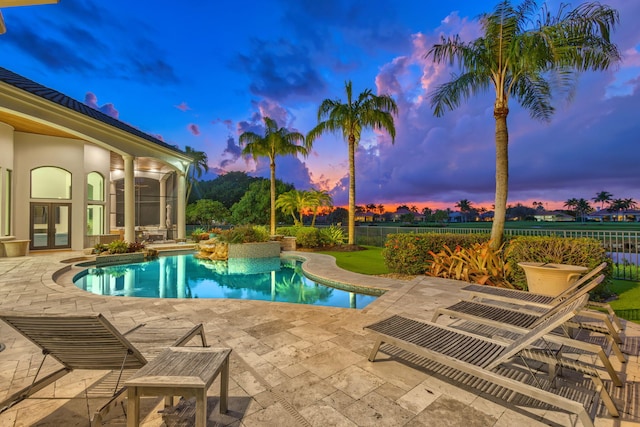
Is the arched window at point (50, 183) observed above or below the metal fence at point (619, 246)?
→ above

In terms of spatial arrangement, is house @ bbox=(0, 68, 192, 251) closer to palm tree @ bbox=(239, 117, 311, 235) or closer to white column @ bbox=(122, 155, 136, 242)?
white column @ bbox=(122, 155, 136, 242)

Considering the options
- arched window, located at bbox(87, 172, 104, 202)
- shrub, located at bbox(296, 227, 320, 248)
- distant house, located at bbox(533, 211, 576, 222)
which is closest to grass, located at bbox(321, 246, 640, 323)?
shrub, located at bbox(296, 227, 320, 248)

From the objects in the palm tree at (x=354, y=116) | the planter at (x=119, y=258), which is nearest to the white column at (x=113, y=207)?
the planter at (x=119, y=258)

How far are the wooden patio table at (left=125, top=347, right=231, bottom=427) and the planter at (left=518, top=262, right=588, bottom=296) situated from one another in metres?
5.73

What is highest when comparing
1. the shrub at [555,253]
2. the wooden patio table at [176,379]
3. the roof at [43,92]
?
the roof at [43,92]

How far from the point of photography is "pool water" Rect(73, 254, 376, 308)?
26.2ft

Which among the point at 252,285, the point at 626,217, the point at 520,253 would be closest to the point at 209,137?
the point at 252,285

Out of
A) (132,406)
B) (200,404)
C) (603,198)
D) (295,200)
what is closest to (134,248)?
(295,200)

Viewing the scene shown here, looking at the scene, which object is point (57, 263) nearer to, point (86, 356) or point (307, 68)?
point (86, 356)

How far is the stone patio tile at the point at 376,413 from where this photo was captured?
237 cm

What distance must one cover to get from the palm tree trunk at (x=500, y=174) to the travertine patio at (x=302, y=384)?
157 inches

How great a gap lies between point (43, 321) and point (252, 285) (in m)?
7.47

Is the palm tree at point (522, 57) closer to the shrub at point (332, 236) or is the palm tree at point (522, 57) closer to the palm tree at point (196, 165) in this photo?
the shrub at point (332, 236)

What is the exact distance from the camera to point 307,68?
113 ft
